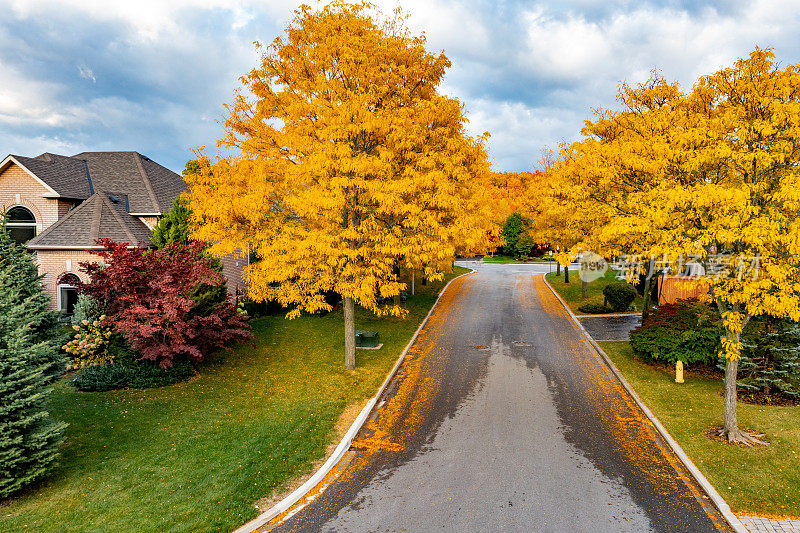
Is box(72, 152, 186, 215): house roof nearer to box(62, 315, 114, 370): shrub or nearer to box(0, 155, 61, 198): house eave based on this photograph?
box(0, 155, 61, 198): house eave

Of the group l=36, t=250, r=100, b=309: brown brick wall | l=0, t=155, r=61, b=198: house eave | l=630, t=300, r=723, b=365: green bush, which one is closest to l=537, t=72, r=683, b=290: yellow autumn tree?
l=630, t=300, r=723, b=365: green bush

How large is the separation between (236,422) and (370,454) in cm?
354

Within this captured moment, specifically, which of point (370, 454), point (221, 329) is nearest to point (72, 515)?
point (370, 454)

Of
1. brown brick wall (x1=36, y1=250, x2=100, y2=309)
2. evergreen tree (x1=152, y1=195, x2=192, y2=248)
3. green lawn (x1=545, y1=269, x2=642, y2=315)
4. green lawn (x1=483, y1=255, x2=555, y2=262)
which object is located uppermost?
evergreen tree (x1=152, y1=195, x2=192, y2=248)

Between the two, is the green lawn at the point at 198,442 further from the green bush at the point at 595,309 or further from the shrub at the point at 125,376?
the green bush at the point at 595,309

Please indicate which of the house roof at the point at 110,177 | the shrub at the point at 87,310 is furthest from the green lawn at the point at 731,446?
the house roof at the point at 110,177

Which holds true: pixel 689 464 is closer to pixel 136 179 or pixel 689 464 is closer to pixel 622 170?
pixel 622 170

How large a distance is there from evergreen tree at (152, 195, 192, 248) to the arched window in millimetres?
9125

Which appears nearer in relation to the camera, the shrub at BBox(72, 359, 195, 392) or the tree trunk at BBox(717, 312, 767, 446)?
the tree trunk at BBox(717, 312, 767, 446)

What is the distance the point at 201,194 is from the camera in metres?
13.8

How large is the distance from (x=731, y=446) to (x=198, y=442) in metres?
11.8

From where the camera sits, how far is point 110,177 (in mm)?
23312

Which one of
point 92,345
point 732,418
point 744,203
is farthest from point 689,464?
point 92,345

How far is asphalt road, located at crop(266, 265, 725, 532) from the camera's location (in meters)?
7.19
